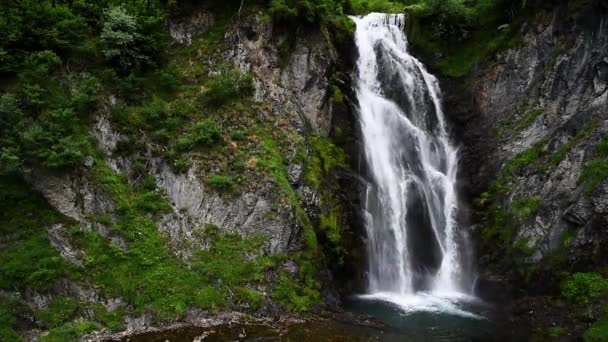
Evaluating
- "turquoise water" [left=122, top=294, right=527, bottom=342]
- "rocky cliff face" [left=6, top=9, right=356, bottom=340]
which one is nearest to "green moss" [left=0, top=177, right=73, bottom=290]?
"rocky cliff face" [left=6, top=9, right=356, bottom=340]

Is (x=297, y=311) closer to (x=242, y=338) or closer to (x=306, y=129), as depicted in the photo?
(x=242, y=338)

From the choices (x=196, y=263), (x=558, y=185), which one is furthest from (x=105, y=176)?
(x=558, y=185)

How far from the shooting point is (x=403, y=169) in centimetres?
1941

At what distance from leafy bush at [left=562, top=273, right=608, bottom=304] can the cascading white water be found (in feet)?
13.3

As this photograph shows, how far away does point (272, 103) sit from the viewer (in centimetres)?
1828

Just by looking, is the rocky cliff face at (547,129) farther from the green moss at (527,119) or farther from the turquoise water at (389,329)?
the turquoise water at (389,329)

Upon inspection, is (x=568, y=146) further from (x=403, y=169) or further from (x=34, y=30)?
(x=34, y=30)

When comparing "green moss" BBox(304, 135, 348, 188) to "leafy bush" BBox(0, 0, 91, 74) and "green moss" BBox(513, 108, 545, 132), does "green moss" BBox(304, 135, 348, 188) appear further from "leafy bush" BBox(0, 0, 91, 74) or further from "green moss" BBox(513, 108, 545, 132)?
"leafy bush" BBox(0, 0, 91, 74)

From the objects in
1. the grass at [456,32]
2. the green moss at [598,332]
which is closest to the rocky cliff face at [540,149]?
the grass at [456,32]

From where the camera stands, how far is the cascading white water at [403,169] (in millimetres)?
17297

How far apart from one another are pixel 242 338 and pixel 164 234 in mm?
4585

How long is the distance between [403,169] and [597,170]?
705cm

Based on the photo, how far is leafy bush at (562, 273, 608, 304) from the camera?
1338 centimetres

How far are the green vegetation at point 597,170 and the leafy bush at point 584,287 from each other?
2764mm
